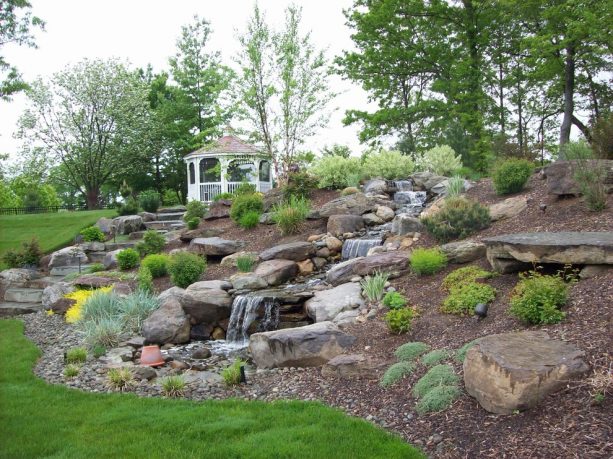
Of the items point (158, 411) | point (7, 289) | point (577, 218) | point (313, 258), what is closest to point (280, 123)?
point (313, 258)

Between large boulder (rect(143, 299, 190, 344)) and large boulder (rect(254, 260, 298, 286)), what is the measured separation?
84.2 inches

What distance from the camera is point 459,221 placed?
371 inches

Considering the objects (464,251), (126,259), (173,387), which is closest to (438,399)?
(173,387)

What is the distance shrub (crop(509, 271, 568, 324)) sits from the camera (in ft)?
17.0

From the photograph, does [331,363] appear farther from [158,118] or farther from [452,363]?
[158,118]

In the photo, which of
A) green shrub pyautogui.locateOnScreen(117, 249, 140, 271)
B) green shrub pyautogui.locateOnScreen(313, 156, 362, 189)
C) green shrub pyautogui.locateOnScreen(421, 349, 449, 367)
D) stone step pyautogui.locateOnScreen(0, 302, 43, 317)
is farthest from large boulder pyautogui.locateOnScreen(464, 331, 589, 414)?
green shrub pyautogui.locateOnScreen(313, 156, 362, 189)

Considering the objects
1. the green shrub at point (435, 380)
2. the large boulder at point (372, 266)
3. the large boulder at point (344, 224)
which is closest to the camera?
the green shrub at point (435, 380)

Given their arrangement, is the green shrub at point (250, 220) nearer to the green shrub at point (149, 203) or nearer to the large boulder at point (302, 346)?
the large boulder at point (302, 346)

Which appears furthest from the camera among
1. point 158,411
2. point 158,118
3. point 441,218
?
point 158,118

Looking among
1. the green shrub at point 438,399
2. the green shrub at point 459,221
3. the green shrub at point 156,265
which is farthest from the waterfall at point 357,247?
the green shrub at point 438,399

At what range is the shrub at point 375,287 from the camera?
8.13m

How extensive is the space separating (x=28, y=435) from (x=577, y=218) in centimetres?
809

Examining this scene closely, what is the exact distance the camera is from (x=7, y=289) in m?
13.3

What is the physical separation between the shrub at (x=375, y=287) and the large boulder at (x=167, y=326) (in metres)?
3.21
